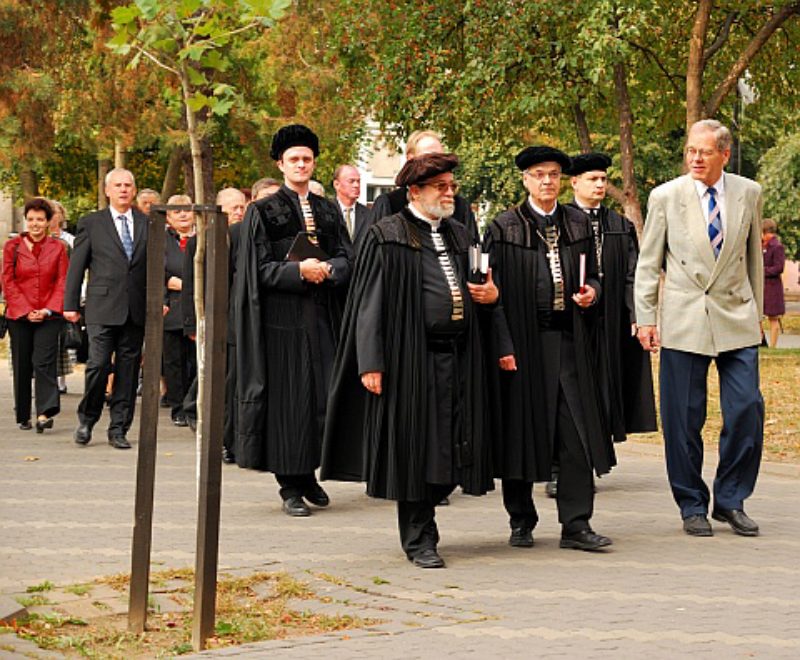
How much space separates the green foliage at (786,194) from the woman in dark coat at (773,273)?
19.8m

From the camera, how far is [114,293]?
49.2ft

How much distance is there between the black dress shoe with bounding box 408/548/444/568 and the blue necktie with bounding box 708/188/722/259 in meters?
2.32

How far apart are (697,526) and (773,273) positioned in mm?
18648

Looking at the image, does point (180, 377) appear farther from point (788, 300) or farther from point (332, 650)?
point (788, 300)

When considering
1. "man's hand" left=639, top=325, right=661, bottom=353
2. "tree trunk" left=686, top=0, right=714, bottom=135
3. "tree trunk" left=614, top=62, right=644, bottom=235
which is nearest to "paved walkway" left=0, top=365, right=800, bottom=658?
"man's hand" left=639, top=325, right=661, bottom=353

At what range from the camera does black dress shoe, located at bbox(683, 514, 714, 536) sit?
10281 mm

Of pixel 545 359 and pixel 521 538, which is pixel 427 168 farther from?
pixel 521 538

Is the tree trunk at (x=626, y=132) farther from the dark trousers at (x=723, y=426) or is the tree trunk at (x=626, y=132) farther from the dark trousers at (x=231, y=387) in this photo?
the dark trousers at (x=723, y=426)

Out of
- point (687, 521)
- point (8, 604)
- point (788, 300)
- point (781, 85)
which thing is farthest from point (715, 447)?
point (788, 300)

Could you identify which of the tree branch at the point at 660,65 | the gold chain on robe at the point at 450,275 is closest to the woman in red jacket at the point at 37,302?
the gold chain on robe at the point at 450,275

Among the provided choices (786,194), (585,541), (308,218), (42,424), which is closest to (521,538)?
(585,541)

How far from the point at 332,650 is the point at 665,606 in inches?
64.5

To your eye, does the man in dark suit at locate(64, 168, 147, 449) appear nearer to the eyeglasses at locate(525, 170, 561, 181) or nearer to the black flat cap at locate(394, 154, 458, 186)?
the eyeglasses at locate(525, 170, 561, 181)

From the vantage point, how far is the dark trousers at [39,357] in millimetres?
16188
